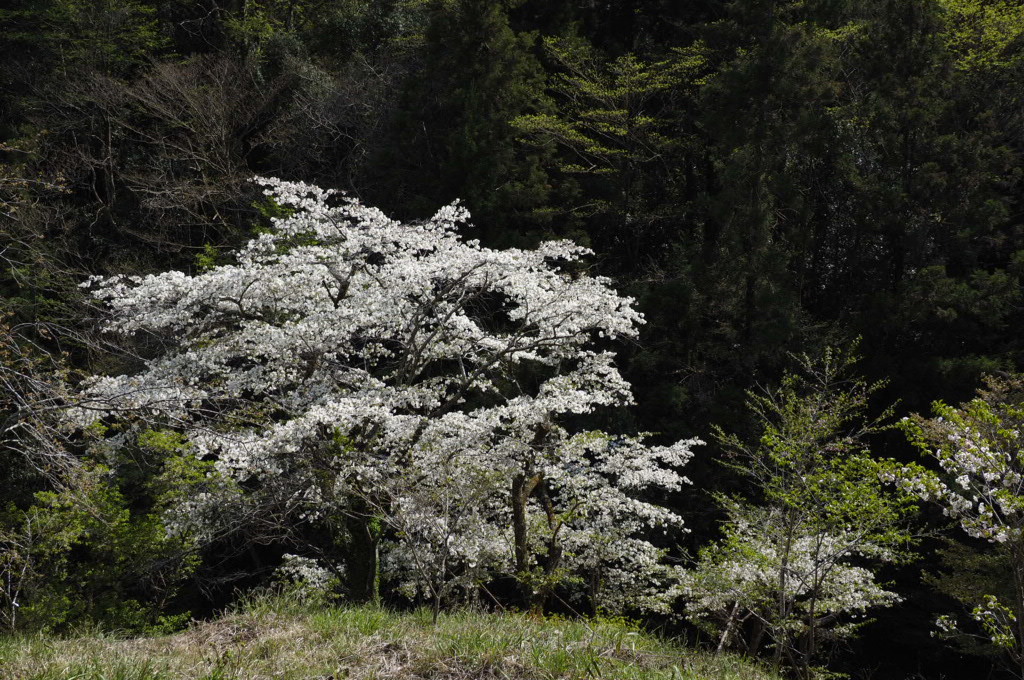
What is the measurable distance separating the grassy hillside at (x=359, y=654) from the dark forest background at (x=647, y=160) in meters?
7.22

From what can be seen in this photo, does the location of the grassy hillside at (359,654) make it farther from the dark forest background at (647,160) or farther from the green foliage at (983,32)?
the green foliage at (983,32)

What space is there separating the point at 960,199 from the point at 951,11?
5.58 meters

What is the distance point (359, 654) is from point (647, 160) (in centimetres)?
1340

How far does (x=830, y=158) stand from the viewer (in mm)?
14898

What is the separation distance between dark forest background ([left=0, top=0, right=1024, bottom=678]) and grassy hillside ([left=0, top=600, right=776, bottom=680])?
7.22 meters

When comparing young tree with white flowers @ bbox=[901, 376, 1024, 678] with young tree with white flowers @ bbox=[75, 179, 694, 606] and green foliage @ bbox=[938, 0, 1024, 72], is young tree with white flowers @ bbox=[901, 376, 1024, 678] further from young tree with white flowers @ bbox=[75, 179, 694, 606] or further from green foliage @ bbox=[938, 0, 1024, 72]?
green foliage @ bbox=[938, 0, 1024, 72]

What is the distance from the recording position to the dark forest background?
13.2 m

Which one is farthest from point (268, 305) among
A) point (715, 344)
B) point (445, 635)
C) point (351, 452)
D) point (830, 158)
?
point (830, 158)

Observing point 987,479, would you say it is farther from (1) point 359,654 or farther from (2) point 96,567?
(2) point 96,567

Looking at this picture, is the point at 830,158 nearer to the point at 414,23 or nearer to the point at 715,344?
the point at 715,344

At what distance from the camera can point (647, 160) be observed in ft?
51.8

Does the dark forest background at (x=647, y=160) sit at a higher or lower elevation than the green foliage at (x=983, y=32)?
lower

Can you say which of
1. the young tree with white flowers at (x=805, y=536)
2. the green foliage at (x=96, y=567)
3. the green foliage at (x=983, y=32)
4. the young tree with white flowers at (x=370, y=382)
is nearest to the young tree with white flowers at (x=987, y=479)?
the young tree with white flowers at (x=805, y=536)

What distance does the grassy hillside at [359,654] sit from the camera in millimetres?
3576
